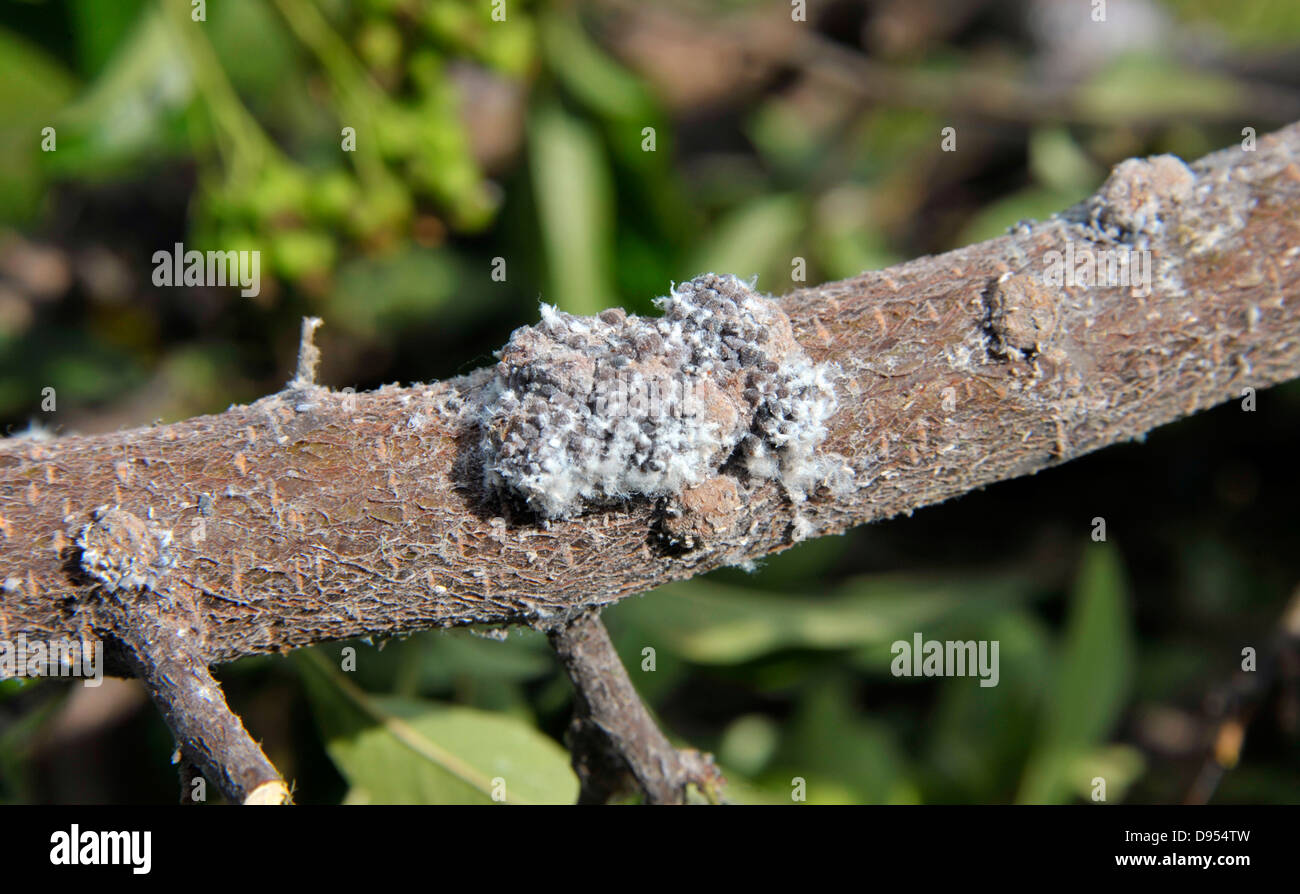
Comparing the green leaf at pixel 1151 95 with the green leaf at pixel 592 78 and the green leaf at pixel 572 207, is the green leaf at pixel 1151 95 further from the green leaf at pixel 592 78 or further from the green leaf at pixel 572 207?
the green leaf at pixel 572 207

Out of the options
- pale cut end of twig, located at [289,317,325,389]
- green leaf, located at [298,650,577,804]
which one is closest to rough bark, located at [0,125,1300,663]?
pale cut end of twig, located at [289,317,325,389]

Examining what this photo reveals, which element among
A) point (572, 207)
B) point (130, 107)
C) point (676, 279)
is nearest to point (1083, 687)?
point (676, 279)

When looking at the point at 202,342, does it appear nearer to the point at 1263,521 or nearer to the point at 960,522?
the point at 960,522

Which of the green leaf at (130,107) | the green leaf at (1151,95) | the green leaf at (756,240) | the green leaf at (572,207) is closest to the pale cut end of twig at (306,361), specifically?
the green leaf at (130,107)

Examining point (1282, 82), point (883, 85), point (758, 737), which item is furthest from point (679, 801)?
point (1282, 82)

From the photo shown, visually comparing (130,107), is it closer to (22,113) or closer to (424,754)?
(22,113)
